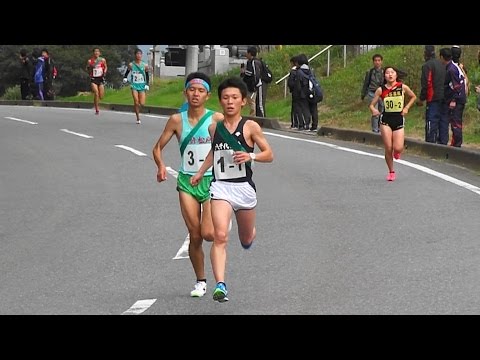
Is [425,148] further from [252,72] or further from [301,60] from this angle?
[252,72]

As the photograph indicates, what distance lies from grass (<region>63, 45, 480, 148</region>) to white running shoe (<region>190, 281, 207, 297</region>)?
13119mm

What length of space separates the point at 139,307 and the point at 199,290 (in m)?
0.60

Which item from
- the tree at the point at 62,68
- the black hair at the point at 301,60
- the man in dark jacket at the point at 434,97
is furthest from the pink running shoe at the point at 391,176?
the tree at the point at 62,68

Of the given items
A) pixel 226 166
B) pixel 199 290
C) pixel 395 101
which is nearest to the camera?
pixel 226 166

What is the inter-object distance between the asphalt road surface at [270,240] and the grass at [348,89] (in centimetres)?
602

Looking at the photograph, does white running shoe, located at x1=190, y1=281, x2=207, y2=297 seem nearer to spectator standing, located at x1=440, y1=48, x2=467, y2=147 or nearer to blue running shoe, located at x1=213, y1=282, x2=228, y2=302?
blue running shoe, located at x1=213, y1=282, x2=228, y2=302

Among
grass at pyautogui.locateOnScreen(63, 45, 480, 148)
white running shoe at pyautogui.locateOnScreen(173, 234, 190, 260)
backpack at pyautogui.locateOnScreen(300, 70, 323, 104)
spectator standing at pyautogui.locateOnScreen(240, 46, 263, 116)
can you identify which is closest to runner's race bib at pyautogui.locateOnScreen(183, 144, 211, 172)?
white running shoe at pyautogui.locateOnScreen(173, 234, 190, 260)

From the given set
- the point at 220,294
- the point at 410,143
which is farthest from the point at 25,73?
the point at 220,294

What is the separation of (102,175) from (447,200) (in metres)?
6.24

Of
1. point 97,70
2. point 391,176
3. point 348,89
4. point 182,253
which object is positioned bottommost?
point 182,253

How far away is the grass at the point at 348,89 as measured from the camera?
1011 inches

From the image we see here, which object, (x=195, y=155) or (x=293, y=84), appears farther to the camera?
(x=293, y=84)

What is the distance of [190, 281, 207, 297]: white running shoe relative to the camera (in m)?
8.84

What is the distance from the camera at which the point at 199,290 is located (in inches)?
349
